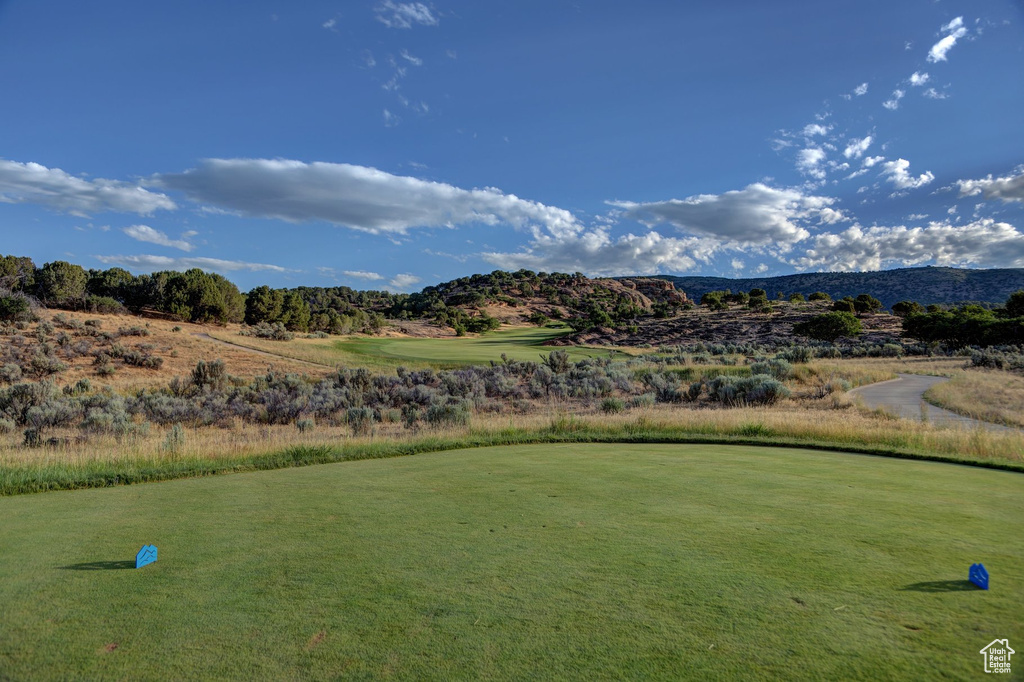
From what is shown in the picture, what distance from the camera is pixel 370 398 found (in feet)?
75.3

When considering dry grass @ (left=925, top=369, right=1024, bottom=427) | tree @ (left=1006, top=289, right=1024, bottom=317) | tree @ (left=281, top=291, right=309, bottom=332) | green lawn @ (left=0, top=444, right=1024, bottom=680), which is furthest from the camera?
tree @ (left=281, top=291, right=309, bottom=332)

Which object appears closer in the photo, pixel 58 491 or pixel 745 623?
pixel 745 623

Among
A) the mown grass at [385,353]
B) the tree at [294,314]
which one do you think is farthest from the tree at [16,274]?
the tree at [294,314]

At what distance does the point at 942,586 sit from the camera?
11.6ft

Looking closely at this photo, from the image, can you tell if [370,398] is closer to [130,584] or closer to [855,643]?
[130,584]

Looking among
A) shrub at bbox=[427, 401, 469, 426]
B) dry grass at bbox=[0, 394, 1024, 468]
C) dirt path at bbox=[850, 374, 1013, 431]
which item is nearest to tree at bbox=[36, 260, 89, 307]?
dry grass at bbox=[0, 394, 1024, 468]

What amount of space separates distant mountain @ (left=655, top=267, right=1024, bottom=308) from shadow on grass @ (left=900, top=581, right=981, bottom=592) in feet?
498

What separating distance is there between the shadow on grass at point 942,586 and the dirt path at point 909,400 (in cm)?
1235

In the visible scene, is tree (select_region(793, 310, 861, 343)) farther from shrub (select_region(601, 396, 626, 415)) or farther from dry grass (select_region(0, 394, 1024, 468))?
shrub (select_region(601, 396, 626, 415))

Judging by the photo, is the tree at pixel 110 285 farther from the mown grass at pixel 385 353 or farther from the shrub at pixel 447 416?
the shrub at pixel 447 416

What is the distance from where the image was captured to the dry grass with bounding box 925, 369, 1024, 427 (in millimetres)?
16500

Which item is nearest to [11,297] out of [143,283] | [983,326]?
[143,283]

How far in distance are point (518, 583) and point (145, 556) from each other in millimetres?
2923

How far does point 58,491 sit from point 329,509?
5014mm
